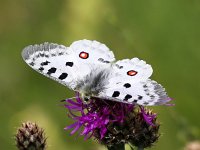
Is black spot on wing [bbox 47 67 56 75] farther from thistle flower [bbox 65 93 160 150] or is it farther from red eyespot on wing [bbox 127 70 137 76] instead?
red eyespot on wing [bbox 127 70 137 76]

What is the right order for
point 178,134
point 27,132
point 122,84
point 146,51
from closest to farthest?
point 122,84, point 27,132, point 178,134, point 146,51

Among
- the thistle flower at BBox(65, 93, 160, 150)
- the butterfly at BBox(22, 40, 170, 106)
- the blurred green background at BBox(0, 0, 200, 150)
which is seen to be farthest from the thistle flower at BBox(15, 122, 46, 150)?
the blurred green background at BBox(0, 0, 200, 150)

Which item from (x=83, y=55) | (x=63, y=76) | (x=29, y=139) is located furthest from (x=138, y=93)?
(x=29, y=139)

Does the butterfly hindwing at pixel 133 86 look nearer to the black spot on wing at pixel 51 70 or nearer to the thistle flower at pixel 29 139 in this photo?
the black spot on wing at pixel 51 70

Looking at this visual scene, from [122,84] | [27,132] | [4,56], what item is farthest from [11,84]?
[122,84]

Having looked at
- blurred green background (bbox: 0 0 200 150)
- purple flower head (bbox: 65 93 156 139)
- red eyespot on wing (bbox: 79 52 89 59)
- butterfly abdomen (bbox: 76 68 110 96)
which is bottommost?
purple flower head (bbox: 65 93 156 139)

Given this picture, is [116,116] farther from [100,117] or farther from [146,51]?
[146,51]
